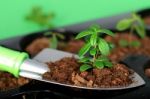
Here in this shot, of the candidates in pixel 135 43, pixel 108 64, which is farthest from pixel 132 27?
pixel 108 64

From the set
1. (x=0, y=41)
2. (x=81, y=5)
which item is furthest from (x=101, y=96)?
(x=81, y=5)

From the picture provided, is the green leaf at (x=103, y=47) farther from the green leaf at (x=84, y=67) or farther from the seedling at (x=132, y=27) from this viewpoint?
the seedling at (x=132, y=27)

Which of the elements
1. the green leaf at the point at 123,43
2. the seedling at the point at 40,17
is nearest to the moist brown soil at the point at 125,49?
the green leaf at the point at 123,43

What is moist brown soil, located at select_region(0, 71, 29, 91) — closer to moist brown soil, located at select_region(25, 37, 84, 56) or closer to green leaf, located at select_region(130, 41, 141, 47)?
moist brown soil, located at select_region(25, 37, 84, 56)

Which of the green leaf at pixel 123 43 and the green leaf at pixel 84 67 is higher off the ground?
the green leaf at pixel 123 43

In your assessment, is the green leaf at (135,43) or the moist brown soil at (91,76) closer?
the moist brown soil at (91,76)

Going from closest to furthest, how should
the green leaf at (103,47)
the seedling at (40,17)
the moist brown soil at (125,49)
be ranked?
the green leaf at (103,47) < the moist brown soil at (125,49) < the seedling at (40,17)
